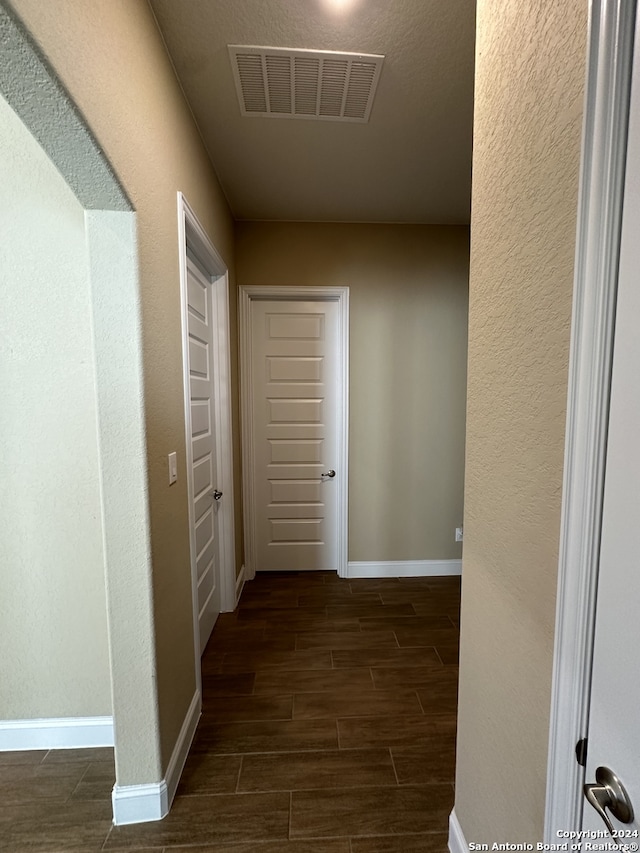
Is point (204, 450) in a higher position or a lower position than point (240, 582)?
higher

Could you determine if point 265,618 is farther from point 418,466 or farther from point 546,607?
point 546,607

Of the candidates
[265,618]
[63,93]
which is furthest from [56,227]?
[265,618]

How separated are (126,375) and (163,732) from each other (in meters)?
1.23

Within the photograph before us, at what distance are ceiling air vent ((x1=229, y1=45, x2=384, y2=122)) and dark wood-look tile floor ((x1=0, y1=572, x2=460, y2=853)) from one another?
2730 mm

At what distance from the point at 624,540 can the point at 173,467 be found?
1320 mm

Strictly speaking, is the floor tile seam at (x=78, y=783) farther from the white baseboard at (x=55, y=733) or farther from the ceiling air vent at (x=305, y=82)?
the ceiling air vent at (x=305, y=82)

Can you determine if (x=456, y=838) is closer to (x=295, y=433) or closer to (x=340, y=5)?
(x=295, y=433)

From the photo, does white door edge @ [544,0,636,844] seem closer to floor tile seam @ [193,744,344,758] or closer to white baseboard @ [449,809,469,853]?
white baseboard @ [449,809,469,853]

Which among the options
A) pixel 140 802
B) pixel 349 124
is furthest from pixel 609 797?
pixel 349 124

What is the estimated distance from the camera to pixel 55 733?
1.53 meters

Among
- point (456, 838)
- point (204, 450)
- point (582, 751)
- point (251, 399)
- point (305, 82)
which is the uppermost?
point (305, 82)

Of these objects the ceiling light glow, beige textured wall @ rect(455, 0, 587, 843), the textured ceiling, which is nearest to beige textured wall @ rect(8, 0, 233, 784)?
the textured ceiling

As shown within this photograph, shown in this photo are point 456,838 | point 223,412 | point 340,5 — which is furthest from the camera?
point 223,412

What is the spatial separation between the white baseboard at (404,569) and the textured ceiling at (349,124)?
8.68 ft
